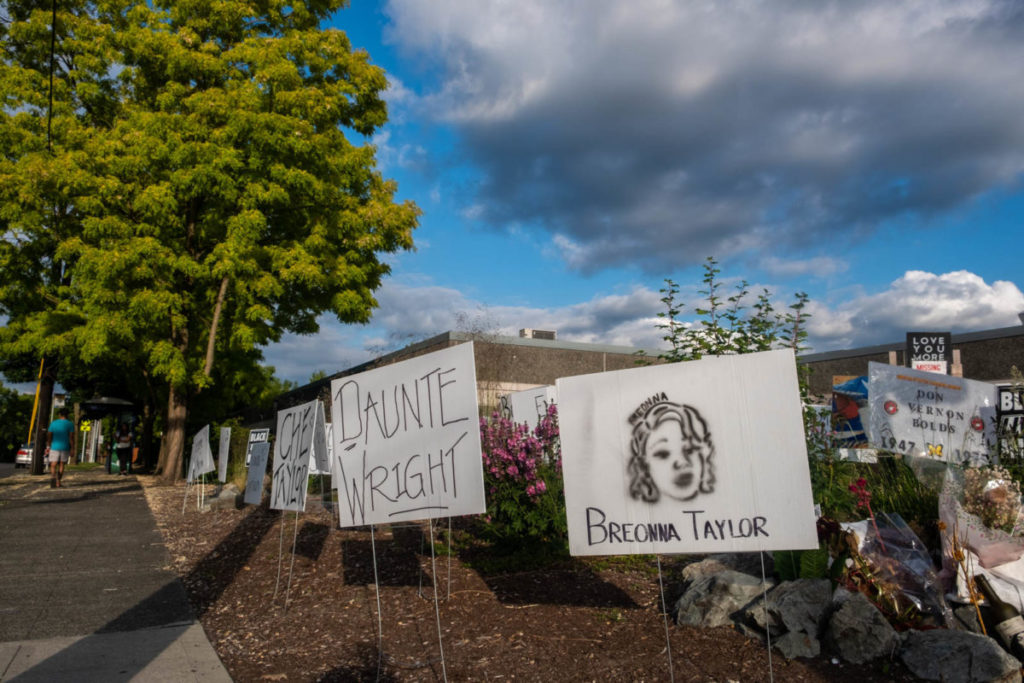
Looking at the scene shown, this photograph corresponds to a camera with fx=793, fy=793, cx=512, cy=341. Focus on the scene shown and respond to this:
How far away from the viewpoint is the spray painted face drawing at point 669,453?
13.5ft

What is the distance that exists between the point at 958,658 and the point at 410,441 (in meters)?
3.27

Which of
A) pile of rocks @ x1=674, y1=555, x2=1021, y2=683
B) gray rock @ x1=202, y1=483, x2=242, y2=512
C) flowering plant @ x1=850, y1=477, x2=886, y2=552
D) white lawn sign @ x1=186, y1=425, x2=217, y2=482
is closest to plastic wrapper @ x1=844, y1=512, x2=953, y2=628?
flowering plant @ x1=850, y1=477, x2=886, y2=552

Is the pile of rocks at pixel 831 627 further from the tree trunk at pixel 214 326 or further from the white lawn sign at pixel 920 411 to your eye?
the tree trunk at pixel 214 326

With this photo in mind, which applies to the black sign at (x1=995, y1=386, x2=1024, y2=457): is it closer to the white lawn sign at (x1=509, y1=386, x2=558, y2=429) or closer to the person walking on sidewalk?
the white lawn sign at (x1=509, y1=386, x2=558, y2=429)

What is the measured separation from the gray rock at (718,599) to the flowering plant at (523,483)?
199 cm

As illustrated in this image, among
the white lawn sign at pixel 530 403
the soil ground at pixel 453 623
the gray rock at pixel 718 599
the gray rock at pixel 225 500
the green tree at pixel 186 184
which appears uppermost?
the green tree at pixel 186 184

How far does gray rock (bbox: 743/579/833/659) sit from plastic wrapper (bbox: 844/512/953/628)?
1.32 feet

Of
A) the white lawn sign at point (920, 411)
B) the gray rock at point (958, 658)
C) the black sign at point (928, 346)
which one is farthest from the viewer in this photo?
the black sign at point (928, 346)

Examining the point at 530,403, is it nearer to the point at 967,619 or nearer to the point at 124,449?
the point at 967,619

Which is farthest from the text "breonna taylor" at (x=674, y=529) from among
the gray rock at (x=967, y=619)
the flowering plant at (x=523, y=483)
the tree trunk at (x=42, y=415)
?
the tree trunk at (x=42, y=415)

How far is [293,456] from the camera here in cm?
732

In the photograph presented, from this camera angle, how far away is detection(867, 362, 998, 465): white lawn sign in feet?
24.3

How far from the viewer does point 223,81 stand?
782 inches

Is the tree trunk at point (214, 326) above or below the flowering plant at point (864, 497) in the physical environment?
above
